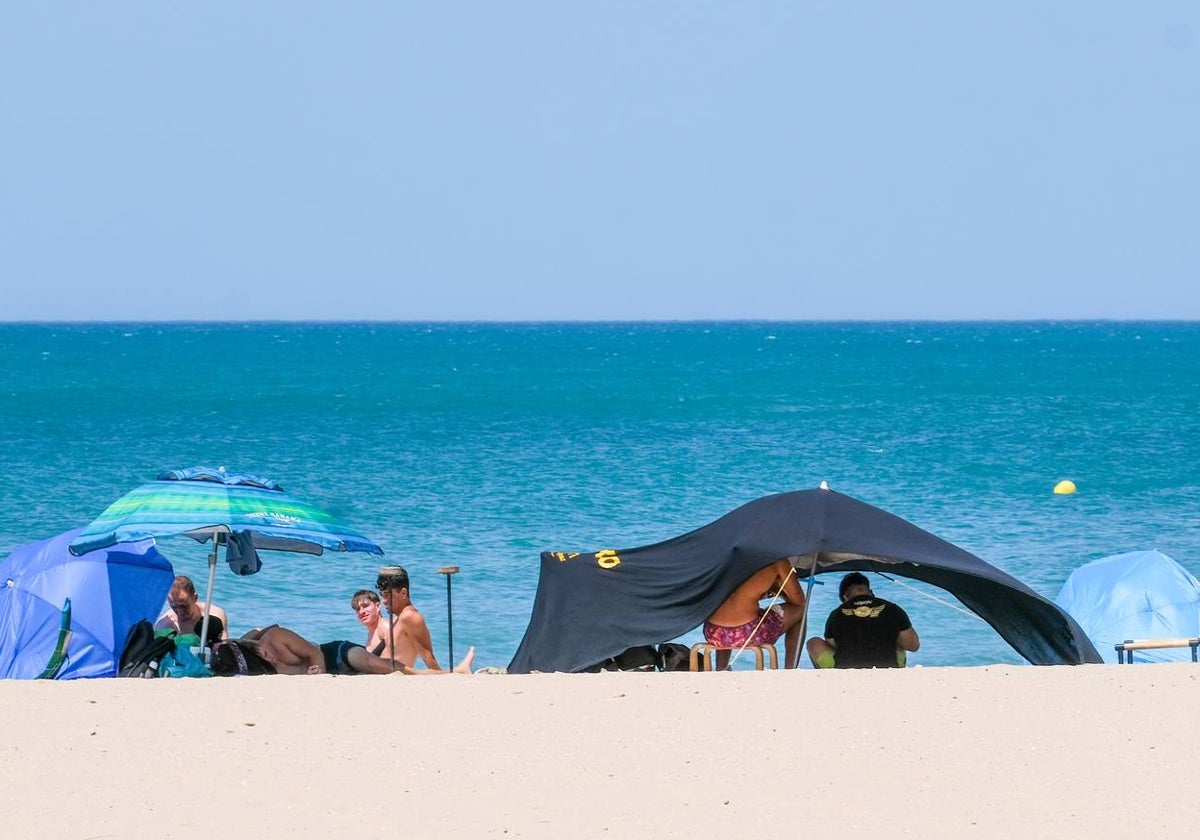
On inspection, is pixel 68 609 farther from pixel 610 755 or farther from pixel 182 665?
pixel 610 755

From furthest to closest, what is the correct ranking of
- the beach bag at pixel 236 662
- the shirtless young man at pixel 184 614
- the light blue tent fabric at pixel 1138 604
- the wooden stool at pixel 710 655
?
the light blue tent fabric at pixel 1138 604, the shirtless young man at pixel 184 614, the wooden stool at pixel 710 655, the beach bag at pixel 236 662

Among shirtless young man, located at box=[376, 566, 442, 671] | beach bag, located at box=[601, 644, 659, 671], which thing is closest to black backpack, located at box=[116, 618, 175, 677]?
shirtless young man, located at box=[376, 566, 442, 671]

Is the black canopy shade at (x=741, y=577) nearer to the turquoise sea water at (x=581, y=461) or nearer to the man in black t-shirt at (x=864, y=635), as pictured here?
the man in black t-shirt at (x=864, y=635)

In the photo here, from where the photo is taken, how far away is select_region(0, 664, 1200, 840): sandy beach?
6895mm

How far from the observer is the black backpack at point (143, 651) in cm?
1029

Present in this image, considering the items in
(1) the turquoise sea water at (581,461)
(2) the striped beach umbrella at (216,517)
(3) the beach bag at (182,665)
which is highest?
(2) the striped beach umbrella at (216,517)

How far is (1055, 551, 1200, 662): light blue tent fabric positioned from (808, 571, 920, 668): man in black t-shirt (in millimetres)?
2970

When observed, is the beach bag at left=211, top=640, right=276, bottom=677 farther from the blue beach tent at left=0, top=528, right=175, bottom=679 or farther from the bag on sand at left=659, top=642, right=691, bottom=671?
the bag on sand at left=659, top=642, right=691, bottom=671

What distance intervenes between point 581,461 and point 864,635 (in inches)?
924

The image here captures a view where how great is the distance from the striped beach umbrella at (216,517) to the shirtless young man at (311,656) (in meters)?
0.43

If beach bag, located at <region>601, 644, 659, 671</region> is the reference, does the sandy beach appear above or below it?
above

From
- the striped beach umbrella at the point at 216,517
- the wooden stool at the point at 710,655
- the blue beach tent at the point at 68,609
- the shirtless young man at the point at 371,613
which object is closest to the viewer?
the striped beach umbrella at the point at 216,517

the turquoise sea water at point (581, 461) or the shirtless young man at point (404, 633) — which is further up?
the shirtless young man at point (404, 633)

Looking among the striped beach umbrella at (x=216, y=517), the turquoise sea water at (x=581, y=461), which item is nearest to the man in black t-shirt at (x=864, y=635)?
the turquoise sea water at (x=581, y=461)
